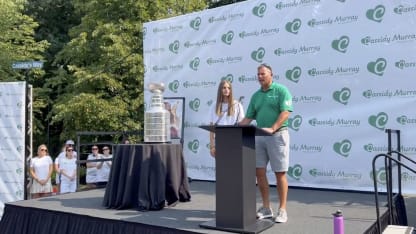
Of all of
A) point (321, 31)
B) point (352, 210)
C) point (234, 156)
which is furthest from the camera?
point (321, 31)

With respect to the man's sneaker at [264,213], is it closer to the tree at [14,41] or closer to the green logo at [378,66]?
the green logo at [378,66]

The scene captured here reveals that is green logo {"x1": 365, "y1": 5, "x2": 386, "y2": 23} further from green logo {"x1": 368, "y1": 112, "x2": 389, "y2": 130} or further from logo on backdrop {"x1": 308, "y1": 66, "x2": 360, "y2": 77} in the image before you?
green logo {"x1": 368, "y1": 112, "x2": 389, "y2": 130}

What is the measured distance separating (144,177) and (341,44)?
2.72 m

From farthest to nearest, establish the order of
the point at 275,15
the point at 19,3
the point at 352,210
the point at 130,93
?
the point at 19,3
the point at 130,93
the point at 275,15
the point at 352,210

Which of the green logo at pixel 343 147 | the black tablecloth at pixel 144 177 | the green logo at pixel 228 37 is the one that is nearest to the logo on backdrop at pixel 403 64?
the green logo at pixel 343 147

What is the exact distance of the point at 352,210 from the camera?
381 cm

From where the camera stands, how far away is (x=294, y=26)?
5.30 meters

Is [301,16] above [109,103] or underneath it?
above

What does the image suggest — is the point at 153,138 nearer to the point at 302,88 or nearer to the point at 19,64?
the point at 302,88

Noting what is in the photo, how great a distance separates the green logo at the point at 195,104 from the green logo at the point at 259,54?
1054mm

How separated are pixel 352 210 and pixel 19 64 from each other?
4.42m

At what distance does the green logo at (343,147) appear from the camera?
16.0 ft

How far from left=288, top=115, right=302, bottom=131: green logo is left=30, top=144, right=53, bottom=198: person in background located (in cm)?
346

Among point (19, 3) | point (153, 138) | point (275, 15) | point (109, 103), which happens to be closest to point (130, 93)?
point (109, 103)
